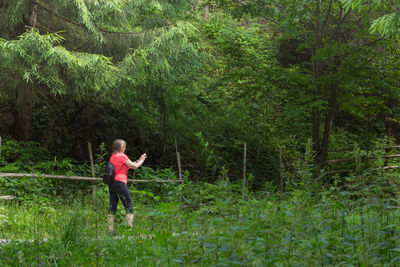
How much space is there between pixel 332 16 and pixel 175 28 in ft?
15.7

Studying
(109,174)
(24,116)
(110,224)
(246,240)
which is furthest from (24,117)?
(246,240)

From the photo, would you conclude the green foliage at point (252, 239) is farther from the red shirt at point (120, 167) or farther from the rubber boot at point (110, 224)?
the red shirt at point (120, 167)

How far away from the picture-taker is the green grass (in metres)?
2.64

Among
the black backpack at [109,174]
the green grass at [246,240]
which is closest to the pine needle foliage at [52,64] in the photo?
the black backpack at [109,174]

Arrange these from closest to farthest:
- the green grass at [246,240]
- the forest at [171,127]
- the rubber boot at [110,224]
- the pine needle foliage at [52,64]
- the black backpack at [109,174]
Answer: the green grass at [246,240]
the forest at [171,127]
the rubber boot at [110,224]
the black backpack at [109,174]
the pine needle foliage at [52,64]

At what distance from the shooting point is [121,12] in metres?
8.74

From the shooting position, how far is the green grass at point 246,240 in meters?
2.64

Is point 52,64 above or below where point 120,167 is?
above

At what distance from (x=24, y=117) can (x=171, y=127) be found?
4079 mm

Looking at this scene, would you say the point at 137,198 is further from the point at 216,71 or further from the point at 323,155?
the point at 216,71

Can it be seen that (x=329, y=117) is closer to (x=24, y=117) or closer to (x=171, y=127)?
(x=171, y=127)

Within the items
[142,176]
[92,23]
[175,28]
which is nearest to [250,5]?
[175,28]

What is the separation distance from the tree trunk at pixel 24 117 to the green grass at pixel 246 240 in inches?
223

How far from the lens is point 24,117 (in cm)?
966
